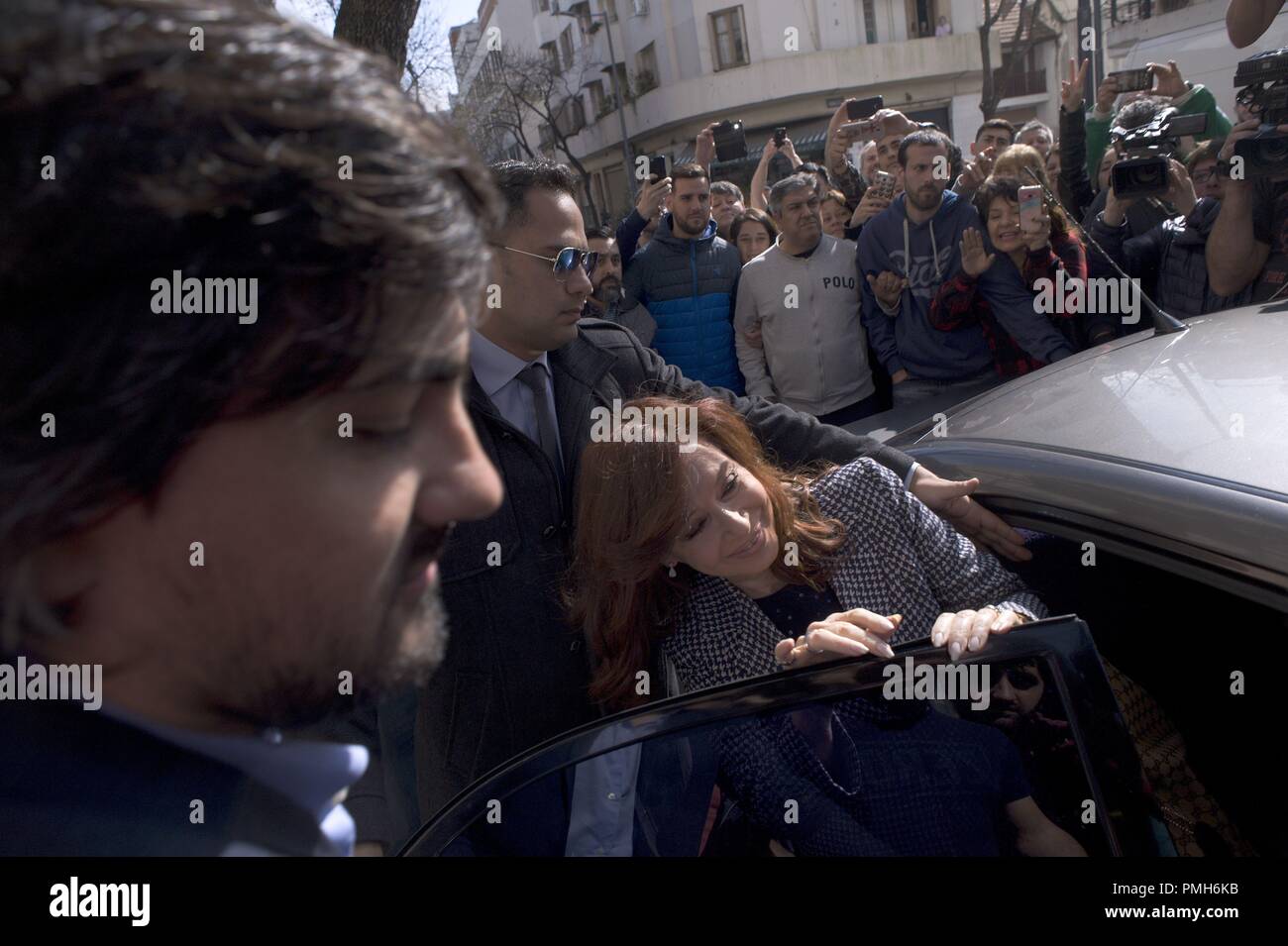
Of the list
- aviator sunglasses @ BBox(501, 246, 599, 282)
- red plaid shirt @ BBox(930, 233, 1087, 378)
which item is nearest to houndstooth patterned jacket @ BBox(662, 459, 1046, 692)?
aviator sunglasses @ BBox(501, 246, 599, 282)

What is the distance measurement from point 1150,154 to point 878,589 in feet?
9.95

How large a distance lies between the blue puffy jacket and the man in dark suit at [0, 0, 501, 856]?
4123 mm

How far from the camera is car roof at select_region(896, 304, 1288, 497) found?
5.09ft

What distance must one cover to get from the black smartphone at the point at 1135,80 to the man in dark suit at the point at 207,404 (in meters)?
5.35

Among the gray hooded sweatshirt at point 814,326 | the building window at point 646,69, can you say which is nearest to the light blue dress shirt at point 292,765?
the gray hooded sweatshirt at point 814,326

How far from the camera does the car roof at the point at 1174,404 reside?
1551mm

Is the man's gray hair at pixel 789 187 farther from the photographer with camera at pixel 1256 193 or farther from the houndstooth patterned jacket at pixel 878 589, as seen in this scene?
the houndstooth patterned jacket at pixel 878 589

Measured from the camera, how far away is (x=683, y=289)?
195 inches

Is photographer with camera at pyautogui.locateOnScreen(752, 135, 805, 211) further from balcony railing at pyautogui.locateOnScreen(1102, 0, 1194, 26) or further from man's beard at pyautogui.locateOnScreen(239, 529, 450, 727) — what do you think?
balcony railing at pyautogui.locateOnScreen(1102, 0, 1194, 26)

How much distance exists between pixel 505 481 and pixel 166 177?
1.60 m

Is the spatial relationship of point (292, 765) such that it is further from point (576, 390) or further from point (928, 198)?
point (928, 198)

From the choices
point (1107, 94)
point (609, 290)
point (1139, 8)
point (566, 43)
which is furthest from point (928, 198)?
point (566, 43)
